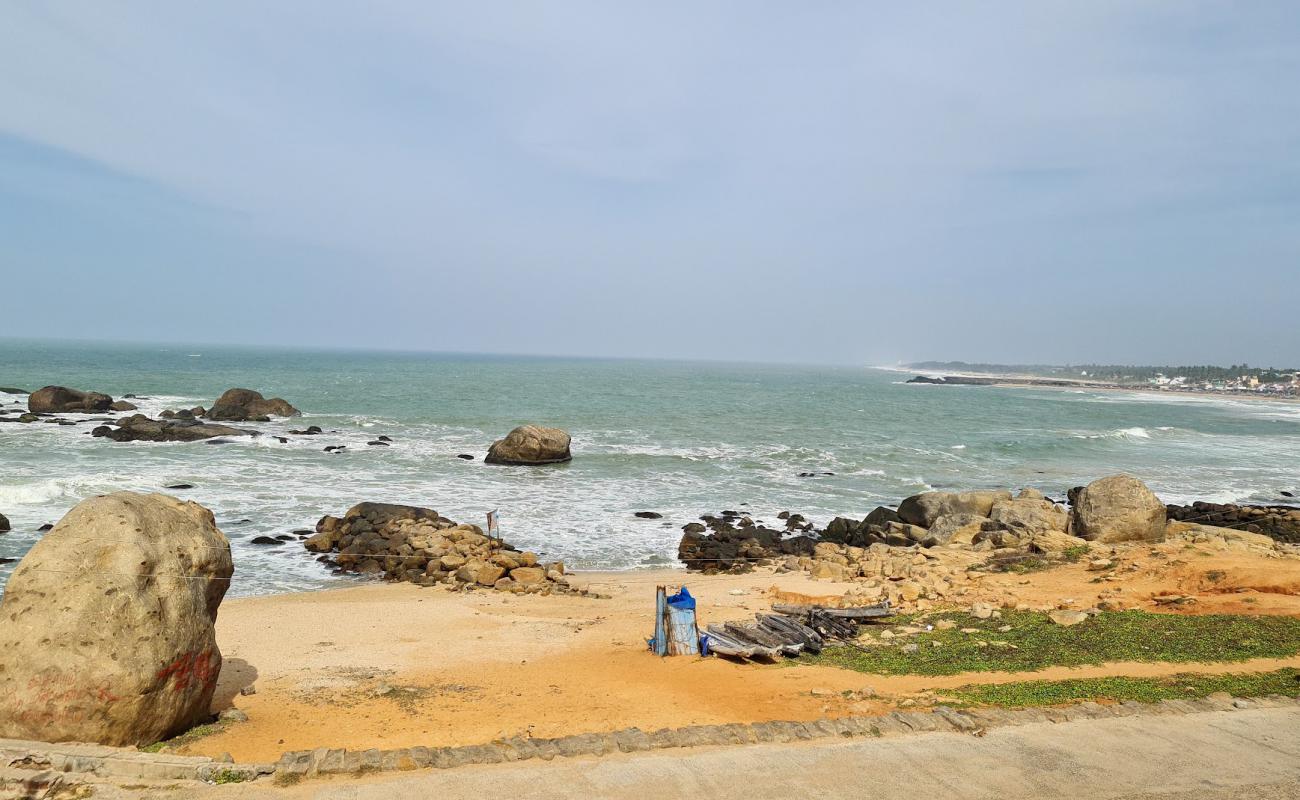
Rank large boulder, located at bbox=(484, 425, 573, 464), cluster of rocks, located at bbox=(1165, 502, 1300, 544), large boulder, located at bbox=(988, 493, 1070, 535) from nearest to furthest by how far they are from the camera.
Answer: large boulder, located at bbox=(988, 493, 1070, 535)
cluster of rocks, located at bbox=(1165, 502, 1300, 544)
large boulder, located at bbox=(484, 425, 573, 464)

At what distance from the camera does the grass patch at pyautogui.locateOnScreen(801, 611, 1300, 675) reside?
12.4 meters

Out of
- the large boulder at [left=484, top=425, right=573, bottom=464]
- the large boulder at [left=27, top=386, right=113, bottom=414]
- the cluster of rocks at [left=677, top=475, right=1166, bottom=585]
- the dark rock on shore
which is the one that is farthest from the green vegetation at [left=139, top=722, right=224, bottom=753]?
the large boulder at [left=27, top=386, right=113, bottom=414]

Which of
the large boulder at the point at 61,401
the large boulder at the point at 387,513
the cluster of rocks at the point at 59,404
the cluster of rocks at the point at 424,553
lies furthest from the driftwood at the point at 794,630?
the large boulder at the point at 61,401

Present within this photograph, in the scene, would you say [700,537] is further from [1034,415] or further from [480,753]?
[1034,415]

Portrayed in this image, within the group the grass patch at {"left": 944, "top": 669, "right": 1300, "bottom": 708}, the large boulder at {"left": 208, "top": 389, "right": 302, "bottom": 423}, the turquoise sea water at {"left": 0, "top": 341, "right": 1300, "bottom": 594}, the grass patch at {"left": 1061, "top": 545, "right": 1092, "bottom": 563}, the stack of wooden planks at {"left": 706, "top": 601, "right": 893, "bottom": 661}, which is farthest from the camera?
the large boulder at {"left": 208, "top": 389, "right": 302, "bottom": 423}

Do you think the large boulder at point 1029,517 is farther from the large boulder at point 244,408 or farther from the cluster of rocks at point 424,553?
the large boulder at point 244,408

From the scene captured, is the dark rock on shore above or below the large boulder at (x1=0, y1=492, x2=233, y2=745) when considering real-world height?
below

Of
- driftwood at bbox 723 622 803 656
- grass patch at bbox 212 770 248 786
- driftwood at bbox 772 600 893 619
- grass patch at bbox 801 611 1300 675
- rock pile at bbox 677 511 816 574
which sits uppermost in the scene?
grass patch at bbox 212 770 248 786

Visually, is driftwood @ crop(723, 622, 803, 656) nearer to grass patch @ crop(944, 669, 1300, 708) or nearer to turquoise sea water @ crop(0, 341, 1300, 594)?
grass patch @ crop(944, 669, 1300, 708)

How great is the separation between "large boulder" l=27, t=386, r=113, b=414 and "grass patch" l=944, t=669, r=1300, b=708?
62.4m

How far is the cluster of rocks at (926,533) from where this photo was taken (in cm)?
2191

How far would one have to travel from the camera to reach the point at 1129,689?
1088cm

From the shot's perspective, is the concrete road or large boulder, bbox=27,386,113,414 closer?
the concrete road

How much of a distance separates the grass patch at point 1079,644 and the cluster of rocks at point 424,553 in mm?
9985
